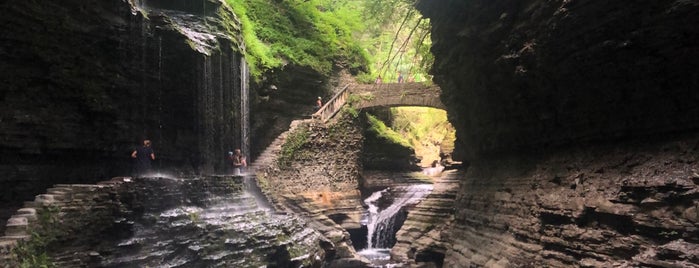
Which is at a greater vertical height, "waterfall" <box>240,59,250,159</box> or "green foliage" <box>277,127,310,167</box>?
"waterfall" <box>240,59,250,159</box>

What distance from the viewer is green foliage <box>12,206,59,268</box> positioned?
21.9 feet

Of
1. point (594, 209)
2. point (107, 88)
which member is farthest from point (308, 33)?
point (594, 209)

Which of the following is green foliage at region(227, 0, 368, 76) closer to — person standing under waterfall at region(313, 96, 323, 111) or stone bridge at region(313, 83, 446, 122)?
person standing under waterfall at region(313, 96, 323, 111)

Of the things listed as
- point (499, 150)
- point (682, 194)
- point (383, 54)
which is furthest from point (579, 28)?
point (383, 54)

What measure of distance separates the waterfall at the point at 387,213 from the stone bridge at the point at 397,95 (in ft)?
14.2

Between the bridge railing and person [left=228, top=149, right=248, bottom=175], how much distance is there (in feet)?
17.4

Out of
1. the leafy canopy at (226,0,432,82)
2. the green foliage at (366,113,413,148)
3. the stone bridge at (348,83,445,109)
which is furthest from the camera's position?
the green foliage at (366,113,413,148)

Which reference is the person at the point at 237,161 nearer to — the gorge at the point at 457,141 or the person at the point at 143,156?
the gorge at the point at 457,141

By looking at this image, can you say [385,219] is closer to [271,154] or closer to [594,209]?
[271,154]

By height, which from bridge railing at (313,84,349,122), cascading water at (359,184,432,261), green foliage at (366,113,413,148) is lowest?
cascading water at (359,184,432,261)

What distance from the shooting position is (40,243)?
7051mm

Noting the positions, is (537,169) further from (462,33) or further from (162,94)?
(162,94)

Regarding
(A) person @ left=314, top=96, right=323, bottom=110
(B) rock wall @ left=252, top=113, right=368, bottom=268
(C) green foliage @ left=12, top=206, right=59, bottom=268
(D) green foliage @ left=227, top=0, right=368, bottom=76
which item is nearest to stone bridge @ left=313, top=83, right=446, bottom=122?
(A) person @ left=314, top=96, right=323, bottom=110

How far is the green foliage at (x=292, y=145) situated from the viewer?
18594 mm
